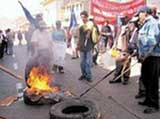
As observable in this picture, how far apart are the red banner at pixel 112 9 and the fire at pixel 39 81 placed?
14.5 ft

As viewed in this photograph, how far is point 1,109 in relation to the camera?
849 centimetres

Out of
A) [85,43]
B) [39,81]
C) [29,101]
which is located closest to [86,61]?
[85,43]

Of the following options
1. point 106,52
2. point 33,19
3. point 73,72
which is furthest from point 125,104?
point 106,52

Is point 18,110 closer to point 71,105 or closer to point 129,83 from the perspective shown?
point 71,105

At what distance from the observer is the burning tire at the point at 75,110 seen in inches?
270

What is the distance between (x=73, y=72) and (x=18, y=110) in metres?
5.81

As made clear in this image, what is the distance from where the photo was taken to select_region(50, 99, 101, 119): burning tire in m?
6.85

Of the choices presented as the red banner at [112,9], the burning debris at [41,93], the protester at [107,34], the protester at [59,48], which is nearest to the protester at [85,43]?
the burning debris at [41,93]

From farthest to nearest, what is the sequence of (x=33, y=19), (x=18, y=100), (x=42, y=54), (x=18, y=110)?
(x=33, y=19) → (x=42, y=54) → (x=18, y=100) → (x=18, y=110)

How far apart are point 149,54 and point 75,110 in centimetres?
183

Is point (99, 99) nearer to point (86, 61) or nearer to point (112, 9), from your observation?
point (86, 61)

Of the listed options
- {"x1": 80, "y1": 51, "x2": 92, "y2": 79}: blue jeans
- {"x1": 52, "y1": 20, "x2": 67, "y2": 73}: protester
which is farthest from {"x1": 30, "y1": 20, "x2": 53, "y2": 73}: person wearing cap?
{"x1": 52, "y1": 20, "x2": 67, "y2": 73}: protester

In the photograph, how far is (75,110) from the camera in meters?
7.66

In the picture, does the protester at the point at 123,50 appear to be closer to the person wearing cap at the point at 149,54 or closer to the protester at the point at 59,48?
the person wearing cap at the point at 149,54
